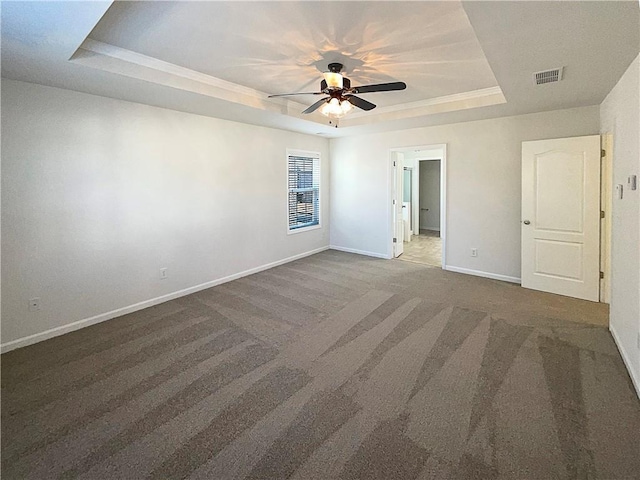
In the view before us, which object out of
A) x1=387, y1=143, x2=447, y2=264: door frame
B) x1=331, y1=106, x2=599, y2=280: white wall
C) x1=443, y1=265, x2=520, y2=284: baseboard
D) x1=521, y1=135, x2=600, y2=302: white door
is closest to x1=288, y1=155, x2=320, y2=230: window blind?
x1=331, y1=106, x2=599, y2=280: white wall

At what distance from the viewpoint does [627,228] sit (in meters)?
2.65

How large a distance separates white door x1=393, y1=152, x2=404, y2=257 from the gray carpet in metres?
2.80

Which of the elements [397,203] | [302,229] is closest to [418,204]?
[397,203]

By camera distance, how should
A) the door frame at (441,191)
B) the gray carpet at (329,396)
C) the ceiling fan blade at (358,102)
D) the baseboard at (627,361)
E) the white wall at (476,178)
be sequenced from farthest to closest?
1. the door frame at (441,191)
2. the white wall at (476,178)
3. the ceiling fan blade at (358,102)
4. the baseboard at (627,361)
5. the gray carpet at (329,396)

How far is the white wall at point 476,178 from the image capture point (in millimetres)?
4520

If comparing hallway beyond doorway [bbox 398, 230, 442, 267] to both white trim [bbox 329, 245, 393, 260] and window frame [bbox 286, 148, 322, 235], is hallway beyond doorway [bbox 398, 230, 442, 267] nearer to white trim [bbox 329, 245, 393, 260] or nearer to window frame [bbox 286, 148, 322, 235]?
white trim [bbox 329, 245, 393, 260]


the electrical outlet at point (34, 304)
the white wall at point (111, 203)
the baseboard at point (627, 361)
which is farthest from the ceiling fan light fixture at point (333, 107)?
the electrical outlet at point (34, 304)

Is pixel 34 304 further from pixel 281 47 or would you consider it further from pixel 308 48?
pixel 308 48

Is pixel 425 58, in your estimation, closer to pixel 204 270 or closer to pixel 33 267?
pixel 204 270

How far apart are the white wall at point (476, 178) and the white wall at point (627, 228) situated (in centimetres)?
123

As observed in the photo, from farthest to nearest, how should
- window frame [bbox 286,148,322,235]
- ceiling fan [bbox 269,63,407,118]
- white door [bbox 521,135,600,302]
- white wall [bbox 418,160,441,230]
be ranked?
1. white wall [bbox 418,160,441,230]
2. window frame [bbox 286,148,322,235]
3. white door [bbox 521,135,600,302]
4. ceiling fan [bbox 269,63,407,118]

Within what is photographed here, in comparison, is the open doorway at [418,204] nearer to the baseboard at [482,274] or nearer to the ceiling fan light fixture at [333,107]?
the baseboard at [482,274]

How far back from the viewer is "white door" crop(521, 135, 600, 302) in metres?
3.97

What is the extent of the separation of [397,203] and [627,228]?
4079mm
